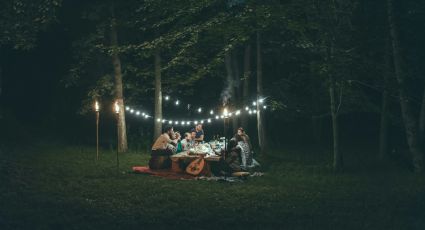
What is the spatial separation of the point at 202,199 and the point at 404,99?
792cm

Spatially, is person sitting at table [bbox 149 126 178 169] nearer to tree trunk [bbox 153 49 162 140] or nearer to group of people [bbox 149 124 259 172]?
group of people [bbox 149 124 259 172]

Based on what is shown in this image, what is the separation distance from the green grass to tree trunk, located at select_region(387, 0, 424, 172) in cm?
76

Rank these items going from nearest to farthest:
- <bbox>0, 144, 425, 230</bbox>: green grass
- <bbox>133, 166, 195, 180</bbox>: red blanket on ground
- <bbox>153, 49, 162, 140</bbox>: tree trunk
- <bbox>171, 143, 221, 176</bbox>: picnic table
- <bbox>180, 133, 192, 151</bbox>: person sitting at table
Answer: <bbox>0, 144, 425, 230</bbox>: green grass, <bbox>133, 166, 195, 180</bbox>: red blanket on ground, <bbox>171, 143, 221, 176</bbox>: picnic table, <bbox>180, 133, 192, 151</bbox>: person sitting at table, <bbox>153, 49, 162, 140</bbox>: tree trunk

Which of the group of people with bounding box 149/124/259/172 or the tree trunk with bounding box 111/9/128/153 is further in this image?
the tree trunk with bounding box 111/9/128/153

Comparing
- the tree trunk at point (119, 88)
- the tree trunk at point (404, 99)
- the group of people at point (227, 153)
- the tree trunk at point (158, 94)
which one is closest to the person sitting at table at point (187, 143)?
the group of people at point (227, 153)

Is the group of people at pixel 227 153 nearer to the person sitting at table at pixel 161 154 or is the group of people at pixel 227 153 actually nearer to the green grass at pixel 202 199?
→ the person sitting at table at pixel 161 154

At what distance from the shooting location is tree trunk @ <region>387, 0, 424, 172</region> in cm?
1398

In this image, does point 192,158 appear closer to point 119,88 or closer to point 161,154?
point 161,154

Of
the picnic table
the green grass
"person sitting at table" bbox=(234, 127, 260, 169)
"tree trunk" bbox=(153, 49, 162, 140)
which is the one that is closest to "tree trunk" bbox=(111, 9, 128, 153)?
"tree trunk" bbox=(153, 49, 162, 140)

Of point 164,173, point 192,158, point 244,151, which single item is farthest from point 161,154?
point 244,151

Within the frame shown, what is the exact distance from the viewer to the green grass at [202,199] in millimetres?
8055

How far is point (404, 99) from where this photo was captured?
14.0 m

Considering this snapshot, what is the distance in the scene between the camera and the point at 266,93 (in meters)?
23.6

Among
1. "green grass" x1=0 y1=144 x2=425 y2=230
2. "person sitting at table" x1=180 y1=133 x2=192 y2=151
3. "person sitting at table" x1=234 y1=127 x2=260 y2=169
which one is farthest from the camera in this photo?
"person sitting at table" x1=180 y1=133 x2=192 y2=151
